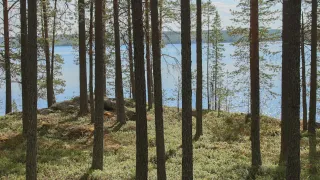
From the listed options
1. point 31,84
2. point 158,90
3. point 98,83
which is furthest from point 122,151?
point 31,84

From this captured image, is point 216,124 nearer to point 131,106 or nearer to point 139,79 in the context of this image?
point 131,106

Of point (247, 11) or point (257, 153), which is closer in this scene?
point (257, 153)

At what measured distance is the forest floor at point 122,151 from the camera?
12055 millimetres

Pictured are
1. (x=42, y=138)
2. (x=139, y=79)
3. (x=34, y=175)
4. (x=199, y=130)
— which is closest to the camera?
(x=139, y=79)

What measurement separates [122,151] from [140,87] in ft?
24.5

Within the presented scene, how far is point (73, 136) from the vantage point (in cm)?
1797

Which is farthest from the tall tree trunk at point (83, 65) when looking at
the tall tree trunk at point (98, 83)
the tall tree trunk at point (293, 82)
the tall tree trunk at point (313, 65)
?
the tall tree trunk at point (293, 82)

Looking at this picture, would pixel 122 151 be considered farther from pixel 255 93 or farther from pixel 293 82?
pixel 293 82

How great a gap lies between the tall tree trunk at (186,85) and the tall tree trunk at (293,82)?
2602 mm

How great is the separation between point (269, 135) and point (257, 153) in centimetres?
1006

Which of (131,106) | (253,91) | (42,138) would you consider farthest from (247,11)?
(42,138)

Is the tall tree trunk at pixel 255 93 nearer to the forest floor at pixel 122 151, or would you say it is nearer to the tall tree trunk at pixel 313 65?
the forest floor at pixel 122 151

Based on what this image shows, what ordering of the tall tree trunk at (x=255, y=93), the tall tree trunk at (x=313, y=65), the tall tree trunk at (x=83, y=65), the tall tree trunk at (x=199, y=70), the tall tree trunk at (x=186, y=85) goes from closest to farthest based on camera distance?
1. the tall tree trunk at (x=186, y=85)
2. the tall tree trunk at (x=255, y=93)
3. the tall tree trunk at (x=199, y=70)
4. the tall tree trunk at (x=313, y=65)
5. the tall tree trunk at (x=83, y=65)

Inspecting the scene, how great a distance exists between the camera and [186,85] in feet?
28.6
